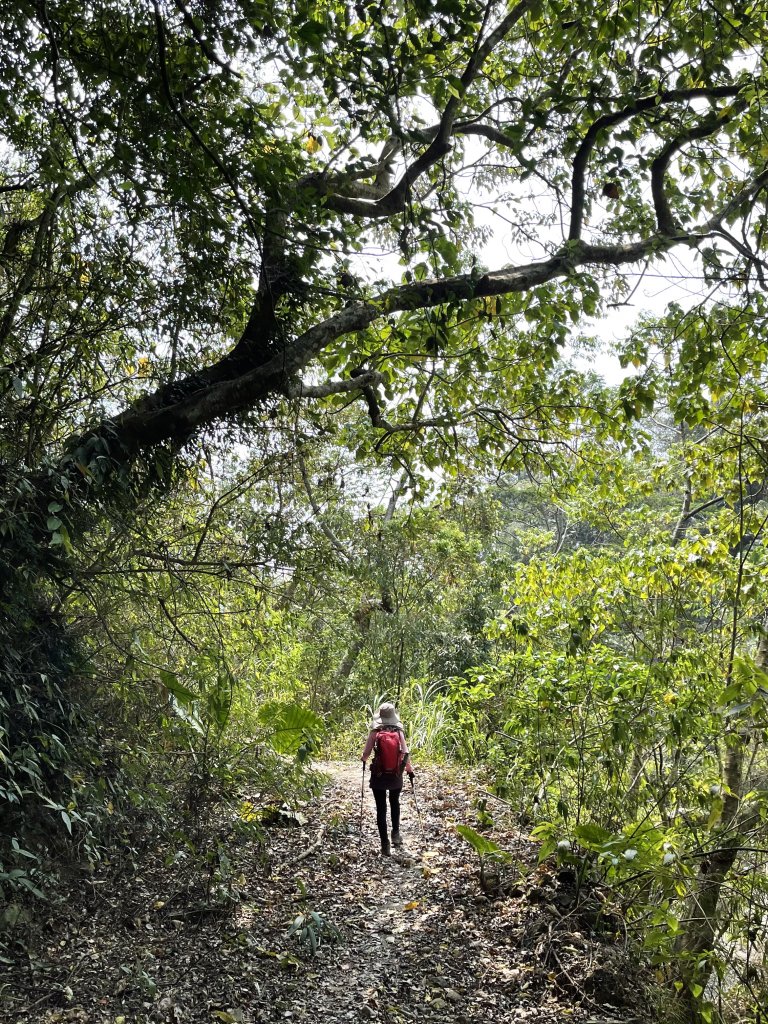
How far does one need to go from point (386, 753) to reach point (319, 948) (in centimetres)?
204

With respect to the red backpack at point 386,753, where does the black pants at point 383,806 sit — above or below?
below

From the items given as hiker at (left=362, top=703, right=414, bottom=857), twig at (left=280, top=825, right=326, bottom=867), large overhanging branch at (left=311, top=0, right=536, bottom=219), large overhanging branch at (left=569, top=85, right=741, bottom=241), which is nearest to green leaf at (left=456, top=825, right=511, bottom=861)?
hiker at (left=362, top=703, right=414, bottom=857)

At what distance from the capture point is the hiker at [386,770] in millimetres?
6859

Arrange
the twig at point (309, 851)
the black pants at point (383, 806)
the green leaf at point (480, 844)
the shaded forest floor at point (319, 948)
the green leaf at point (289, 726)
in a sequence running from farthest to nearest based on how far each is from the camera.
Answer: the black pants at point (383, 806) < the twig at point (309, 851) < the green leaf at point (289, 726) < the green leaf at point (480, 844) < the shaded forest floor at point (319, 948)

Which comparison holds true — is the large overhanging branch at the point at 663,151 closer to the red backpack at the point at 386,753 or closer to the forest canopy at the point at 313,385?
the forest canopy at the point at 313,385

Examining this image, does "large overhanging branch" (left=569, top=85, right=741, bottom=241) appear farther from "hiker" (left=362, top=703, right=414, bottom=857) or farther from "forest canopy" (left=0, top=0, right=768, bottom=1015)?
"hiker" (left=362, top=703, right=414, bottom=857)

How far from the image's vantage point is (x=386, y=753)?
274 inches

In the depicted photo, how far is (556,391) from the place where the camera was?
269 inches

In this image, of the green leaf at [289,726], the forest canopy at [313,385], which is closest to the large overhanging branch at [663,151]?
the forest canopy at [313,385]

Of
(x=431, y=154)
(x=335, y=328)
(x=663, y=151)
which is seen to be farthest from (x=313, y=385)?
(x=663, y=151)

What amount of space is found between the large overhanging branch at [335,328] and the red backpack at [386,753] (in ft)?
11.2

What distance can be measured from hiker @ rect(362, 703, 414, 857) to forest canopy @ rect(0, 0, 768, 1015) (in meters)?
0.94

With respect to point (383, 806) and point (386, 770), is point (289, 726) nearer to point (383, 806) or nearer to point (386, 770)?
point (386, 770)

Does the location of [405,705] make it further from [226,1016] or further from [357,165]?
[357,165]
